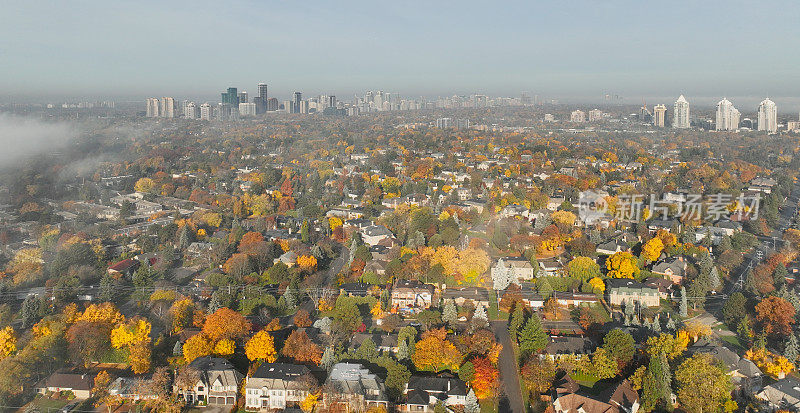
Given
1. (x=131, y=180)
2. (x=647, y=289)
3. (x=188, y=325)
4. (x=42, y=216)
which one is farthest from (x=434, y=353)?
(x=131, y=180)

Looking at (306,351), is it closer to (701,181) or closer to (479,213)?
(479,213)

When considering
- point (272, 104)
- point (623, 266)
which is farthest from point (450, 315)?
point (272, 104)

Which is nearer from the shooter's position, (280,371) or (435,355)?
(280,371)

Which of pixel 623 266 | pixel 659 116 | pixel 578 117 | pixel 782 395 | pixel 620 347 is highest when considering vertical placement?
pixel 578 117

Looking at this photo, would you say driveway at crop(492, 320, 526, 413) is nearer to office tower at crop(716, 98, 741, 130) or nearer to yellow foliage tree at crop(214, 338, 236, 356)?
yellow foliage tree at crop(214, 338, 236, 356)

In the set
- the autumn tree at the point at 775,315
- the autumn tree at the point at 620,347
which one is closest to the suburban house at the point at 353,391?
the autumn tree at the point at 620,347

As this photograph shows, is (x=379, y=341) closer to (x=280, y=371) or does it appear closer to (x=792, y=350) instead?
(x=280, y=371)

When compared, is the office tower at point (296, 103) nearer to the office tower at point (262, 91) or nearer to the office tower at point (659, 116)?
the office tower at point (262, 91)
